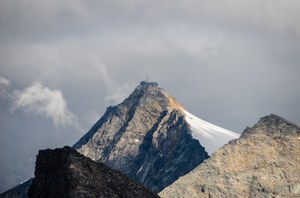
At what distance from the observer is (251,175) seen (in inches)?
7500

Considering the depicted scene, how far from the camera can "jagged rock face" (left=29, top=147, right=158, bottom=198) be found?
2005 inches

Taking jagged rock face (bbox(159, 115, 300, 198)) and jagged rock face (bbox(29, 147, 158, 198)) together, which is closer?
jagged rock face (bbox(29, 147, 158, 198))

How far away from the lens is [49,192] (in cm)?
5478

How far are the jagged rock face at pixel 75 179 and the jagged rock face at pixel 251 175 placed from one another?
130338mm

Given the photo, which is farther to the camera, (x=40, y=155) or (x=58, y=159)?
(x=40, y=155)

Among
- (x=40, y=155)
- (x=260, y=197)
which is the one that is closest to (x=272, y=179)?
(x=260, y=197)

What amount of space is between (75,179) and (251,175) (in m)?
145

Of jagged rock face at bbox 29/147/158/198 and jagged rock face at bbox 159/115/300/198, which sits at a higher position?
jagged rock face at bbox 159/115/300/198

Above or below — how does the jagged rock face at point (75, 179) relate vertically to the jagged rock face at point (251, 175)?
below

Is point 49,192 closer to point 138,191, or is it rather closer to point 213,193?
point 138,191

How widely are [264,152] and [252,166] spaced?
6.33 metres

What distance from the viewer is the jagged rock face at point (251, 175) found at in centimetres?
18450

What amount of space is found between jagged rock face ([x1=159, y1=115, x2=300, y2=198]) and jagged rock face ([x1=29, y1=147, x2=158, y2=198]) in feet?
428

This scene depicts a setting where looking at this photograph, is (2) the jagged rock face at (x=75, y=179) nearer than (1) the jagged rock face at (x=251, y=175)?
Yes
